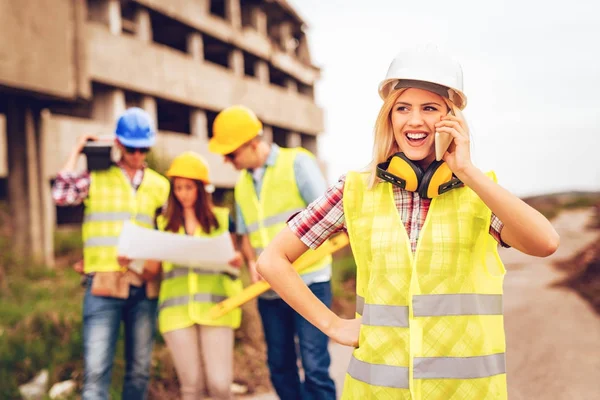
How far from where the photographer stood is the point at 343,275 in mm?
12367

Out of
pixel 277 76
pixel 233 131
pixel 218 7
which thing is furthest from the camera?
pixel 277 76

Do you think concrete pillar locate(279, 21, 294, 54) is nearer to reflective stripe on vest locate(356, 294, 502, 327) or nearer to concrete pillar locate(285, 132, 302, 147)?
concrete pillar locate(285, 132, 302, 147)

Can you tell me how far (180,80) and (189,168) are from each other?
17967 mm

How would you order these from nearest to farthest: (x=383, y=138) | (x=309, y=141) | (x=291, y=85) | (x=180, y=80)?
(x=383, y=138), (x=180, y=80), (x=291, y=85), (x=309, y=141)

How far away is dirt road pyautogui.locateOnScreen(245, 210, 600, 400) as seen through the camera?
5879 millimetres

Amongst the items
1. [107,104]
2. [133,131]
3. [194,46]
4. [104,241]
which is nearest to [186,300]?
[104,241]

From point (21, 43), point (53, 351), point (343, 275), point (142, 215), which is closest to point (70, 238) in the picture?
point (21, 43)

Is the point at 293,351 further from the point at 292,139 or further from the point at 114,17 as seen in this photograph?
the point at 292,139

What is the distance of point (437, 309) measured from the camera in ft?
7.50

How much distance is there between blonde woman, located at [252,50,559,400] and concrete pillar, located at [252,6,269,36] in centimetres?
2718

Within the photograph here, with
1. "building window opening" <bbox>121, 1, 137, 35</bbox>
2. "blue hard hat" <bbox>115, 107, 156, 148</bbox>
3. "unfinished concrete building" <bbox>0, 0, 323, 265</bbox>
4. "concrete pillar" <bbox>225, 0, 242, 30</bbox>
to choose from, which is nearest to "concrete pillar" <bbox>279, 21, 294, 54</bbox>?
"unfinished concrete building" <bbox>0, 0, 323, 265</bbox>

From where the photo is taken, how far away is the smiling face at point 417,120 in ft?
7.72

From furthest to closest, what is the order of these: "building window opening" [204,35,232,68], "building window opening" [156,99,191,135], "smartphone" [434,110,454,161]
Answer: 1. "building window opening" [156,99,191,135]
2. "building window opening" [204,35,232,68]
3. "smartphone" [434,110,454,161]

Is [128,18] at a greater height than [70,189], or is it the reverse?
[128,18]
